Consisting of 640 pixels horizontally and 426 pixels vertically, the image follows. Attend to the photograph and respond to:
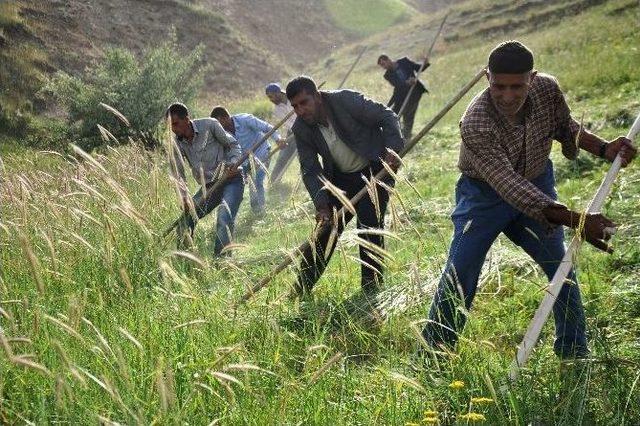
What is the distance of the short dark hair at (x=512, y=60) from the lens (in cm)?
244

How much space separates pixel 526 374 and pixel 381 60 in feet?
27.5

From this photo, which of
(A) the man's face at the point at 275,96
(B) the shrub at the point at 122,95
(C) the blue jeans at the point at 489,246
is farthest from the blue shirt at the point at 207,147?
(B) the shrub at the point at 122,95

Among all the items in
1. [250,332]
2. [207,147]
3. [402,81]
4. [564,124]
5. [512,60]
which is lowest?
[250,332]

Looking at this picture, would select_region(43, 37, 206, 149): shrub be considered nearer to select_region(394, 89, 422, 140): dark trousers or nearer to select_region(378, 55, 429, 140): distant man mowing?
select_region(378, 55, 429, 140): distant man mowing

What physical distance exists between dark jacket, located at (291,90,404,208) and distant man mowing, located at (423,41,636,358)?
126 centimetres

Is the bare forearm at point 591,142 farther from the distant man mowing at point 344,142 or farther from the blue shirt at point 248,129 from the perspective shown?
the blue shirt at point 248,129

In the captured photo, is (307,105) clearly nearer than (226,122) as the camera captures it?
Yes

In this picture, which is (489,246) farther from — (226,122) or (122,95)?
(122,95)

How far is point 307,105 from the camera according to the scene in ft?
12.7

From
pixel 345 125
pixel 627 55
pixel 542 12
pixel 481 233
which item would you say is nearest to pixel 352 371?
pixel 481 233

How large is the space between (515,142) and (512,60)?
1.36ft

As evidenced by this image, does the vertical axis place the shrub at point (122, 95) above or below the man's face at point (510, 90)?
below

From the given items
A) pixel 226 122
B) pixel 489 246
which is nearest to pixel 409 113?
pixel 226 122

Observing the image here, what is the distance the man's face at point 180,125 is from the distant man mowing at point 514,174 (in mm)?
3246
